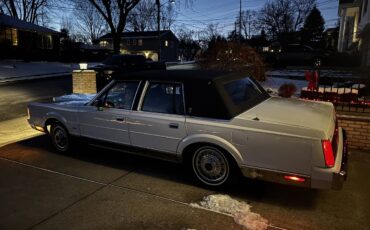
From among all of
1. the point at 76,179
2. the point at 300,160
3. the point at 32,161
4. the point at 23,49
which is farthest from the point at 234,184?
the point at 23,49

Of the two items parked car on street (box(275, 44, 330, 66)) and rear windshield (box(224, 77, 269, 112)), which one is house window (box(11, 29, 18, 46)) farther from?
rear windshield (box(224, 77, 269, 112))

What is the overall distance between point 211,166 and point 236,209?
709 mm

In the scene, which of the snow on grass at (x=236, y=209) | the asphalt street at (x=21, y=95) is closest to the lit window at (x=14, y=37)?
the asphalt street at (x=21, y=95)

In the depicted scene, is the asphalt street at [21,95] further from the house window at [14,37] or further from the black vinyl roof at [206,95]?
the house window at [14,37]

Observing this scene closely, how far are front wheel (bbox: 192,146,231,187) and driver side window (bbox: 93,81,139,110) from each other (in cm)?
137

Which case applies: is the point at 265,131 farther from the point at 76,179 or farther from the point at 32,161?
the point at 32,161

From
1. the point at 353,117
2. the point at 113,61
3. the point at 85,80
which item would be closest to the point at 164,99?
the point at 353,117

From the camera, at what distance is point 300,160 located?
3711 mm

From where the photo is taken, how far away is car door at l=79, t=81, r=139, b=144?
5104 mm

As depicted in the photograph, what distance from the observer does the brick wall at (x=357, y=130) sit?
584 centimetres

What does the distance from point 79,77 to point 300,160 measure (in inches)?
414

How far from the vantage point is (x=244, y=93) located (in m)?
4.84

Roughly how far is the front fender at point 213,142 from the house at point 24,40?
33.0 metres

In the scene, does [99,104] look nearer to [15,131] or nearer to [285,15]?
[15,131]
